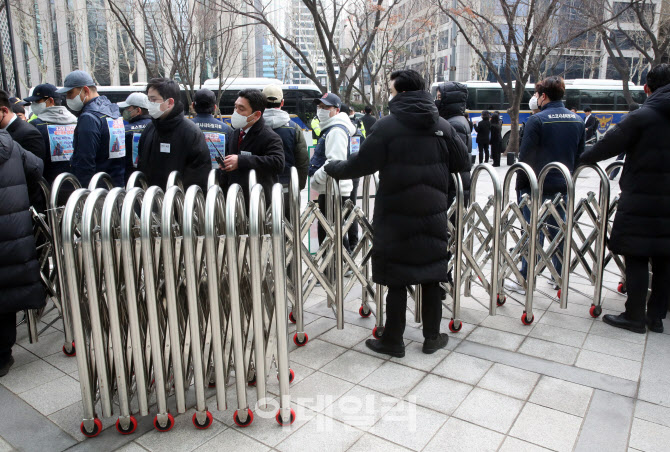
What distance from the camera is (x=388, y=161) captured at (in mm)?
3254

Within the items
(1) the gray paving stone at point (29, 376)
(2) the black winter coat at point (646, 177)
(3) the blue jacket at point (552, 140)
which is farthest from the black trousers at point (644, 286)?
(1) the gray paving stone at point (29, 376)

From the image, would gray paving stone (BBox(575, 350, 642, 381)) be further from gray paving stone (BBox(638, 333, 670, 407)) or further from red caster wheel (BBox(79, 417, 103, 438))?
red caster wheel (BBox(79, 417, 103, 438))

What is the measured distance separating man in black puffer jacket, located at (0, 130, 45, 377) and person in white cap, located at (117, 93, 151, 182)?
194 cm

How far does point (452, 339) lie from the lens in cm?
379

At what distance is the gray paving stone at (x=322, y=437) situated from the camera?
2.53 metres

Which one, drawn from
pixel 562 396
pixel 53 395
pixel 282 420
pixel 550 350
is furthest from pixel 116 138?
pixel 562 396

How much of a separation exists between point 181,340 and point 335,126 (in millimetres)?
2798

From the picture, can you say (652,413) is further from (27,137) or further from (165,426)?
(27,137)

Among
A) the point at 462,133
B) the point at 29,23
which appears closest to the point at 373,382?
the point at 462,133

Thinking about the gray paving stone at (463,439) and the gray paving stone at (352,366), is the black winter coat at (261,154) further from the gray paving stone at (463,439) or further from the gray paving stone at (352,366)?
the gray paving stone at (463,439)

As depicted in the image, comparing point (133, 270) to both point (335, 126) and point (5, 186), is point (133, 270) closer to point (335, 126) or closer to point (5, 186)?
point (5, 186)

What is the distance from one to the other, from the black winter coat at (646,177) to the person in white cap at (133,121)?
165 inches

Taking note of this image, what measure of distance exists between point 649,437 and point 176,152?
3.49 metres

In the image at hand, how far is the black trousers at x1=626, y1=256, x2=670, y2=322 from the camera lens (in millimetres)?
3801
